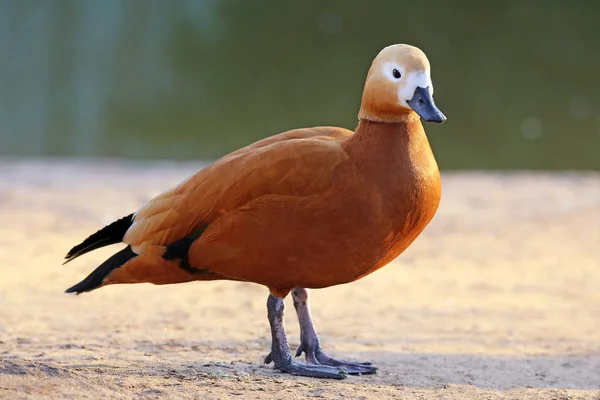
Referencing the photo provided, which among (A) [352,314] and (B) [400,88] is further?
(A) [352,314]

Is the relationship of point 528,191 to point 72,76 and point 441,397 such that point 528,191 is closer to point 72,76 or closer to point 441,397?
point 441,397

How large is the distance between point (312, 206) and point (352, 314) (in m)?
2.28

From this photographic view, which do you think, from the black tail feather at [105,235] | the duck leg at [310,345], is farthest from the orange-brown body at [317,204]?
the duck leg at [310,345]

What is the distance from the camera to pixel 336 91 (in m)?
16.6

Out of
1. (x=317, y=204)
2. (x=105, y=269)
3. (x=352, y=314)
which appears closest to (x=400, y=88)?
(x=317, y=204)

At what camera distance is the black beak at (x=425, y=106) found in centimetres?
352

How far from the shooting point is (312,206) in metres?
3.65

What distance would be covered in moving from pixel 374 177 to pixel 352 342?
1.62 meters

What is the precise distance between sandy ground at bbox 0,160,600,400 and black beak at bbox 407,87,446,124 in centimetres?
106

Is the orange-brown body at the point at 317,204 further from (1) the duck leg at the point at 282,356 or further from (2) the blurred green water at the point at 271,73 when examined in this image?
(2) the blurred green water at the point at 271,73

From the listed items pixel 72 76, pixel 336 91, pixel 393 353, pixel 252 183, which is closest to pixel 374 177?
pixel 252 183

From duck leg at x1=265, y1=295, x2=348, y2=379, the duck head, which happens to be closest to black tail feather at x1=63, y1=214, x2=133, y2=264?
duck leg at x1=265, y1=295, x2=348, y2=379

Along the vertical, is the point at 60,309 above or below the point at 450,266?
below

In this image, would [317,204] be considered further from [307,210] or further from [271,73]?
[271,73]
